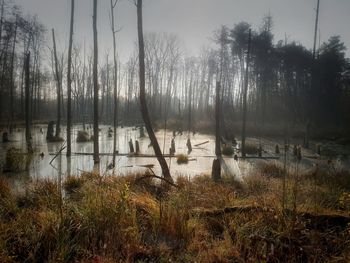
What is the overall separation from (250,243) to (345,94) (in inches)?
1303

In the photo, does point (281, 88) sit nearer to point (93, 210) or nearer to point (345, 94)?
point (345, 94)

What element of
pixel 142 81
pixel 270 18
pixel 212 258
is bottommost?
pixel 212 258

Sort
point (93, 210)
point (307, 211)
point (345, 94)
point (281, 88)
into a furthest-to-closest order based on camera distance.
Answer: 1. point (281, 88)
2. point (345, 94)
3. point (307, 211)
4. point (93, 210)

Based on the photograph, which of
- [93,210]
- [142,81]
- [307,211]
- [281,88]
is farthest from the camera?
[281,88]

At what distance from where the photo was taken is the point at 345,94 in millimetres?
31344

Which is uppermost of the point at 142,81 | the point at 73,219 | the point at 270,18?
the point at 270,18

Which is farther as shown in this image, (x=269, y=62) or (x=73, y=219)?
(x=269, y=62)

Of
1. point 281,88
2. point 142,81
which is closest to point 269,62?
point 281,88

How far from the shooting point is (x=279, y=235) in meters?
3.94

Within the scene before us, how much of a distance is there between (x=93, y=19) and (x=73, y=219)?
10554 millimetres

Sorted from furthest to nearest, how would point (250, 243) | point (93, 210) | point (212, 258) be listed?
point (93, 210), point (250, 243), point (212, 258)

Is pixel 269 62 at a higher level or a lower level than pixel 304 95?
higher

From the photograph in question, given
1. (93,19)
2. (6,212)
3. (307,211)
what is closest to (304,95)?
(93,19)

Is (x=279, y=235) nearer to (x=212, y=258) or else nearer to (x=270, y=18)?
(x=212, y=258)
